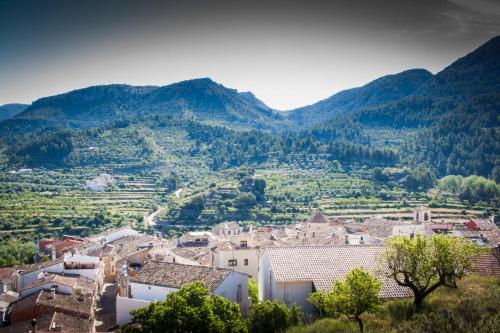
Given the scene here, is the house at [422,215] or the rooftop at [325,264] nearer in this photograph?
the rooftop at [325,264]

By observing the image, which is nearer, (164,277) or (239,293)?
(239,293)

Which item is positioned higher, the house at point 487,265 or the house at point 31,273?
the house at point 487,265

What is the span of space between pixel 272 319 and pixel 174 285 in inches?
348

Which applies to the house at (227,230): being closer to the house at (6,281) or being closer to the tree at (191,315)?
the house at (6,281)

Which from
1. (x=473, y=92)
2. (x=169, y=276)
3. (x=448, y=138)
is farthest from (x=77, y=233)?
(x=473, y=92)

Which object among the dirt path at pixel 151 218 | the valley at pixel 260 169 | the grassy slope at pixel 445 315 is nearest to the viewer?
the grassy slope at pixel 445 315

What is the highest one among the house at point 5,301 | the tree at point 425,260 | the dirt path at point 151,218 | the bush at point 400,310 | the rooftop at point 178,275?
the tree at point 425,260

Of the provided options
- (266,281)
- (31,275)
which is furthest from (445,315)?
(31,275)

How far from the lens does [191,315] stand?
716 inches

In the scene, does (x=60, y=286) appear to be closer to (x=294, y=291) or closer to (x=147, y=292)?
(x=147, y=292)

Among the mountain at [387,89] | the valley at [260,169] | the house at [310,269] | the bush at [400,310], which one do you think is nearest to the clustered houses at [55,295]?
the house at [310,269]

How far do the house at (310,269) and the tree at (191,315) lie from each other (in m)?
4.71

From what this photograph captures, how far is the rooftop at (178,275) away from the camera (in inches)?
1054

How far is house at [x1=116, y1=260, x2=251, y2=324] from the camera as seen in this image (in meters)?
26.4
